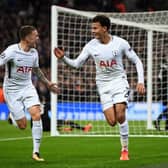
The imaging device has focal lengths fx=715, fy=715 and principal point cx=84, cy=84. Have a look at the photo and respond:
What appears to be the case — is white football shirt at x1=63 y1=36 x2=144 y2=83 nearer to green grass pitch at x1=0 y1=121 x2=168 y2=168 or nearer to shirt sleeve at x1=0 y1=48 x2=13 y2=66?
shirt sleeve at x1=0 y1=48 x2=13 y2=66

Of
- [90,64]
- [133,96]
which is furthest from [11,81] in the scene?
[133,96]

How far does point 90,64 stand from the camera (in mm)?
21969

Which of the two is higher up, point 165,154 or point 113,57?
point 113,57

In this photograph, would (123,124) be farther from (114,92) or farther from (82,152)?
(82,152)

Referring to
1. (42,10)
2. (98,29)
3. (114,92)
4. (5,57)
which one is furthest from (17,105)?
(42,10)

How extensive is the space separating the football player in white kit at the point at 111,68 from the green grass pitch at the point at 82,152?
2.36 feet

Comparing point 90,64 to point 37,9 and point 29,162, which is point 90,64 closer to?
point 29,162

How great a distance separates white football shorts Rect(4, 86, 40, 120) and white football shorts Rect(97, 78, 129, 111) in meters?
1.11

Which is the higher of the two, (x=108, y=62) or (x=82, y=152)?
(x=108, y=62)

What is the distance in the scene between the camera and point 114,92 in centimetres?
1170

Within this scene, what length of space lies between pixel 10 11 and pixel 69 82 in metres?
16.7

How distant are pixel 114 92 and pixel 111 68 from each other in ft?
1.30

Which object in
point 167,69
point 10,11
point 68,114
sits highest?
point 10,11

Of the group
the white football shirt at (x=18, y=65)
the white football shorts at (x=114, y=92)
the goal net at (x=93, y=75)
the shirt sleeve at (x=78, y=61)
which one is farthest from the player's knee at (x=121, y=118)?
the goal net at (x=93, y=75)
